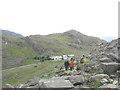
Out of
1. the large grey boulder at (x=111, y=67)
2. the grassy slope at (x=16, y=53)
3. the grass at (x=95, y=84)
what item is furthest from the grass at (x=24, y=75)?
the grassy slope at (x=16, y=53)

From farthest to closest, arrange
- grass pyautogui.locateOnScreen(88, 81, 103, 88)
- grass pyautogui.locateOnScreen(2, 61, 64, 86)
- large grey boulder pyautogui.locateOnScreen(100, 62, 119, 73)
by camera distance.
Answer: grass pyautogui.locateOnScreen(2, 61, 64, 86), large grey boulder pyautogui.locateOnScreen(100, 62, 119, 73), grass pyautogui.locateOnScreen(88, 81, 103, 88)

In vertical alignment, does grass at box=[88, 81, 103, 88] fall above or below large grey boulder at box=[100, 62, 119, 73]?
below

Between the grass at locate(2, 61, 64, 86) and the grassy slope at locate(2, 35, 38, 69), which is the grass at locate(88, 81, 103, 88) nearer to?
the grass at locate(2, 61, 64, 86)

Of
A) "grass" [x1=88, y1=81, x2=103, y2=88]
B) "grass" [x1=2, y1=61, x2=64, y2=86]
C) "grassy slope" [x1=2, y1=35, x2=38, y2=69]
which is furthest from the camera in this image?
"grassy slope" [x1=2, y1=35, x2=38, y2=69]

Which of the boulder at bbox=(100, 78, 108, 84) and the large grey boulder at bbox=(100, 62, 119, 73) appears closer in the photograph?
the boulder at bbox=(100, 78, 108, 84)

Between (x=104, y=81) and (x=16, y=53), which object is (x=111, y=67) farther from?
(x=16, y=53)

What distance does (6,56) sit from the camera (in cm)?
12812

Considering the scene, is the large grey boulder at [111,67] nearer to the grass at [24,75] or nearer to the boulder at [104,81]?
the boulder at [104,81]

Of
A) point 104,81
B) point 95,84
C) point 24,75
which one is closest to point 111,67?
point 104,81

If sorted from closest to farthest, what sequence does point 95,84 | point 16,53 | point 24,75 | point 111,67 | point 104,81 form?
1. point 95,84
2. point 104,81
3. point 111,67
4. point 24,75
5. point 16,53

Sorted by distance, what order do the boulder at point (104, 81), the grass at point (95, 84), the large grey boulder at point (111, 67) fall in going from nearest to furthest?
the grass at point (95, 84) < the boulder at point (104, 81) < the large grey boulder at point (111, 67)

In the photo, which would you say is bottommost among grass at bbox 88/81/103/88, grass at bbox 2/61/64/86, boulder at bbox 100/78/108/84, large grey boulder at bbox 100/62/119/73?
grass at bbox 2/61/64/86

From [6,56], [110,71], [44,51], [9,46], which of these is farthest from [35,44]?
[110,71]

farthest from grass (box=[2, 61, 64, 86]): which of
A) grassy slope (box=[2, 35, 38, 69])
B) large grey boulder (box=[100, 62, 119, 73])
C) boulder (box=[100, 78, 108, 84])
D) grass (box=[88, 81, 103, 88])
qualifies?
grassy slope (box=[2, 35, 38, 69])
